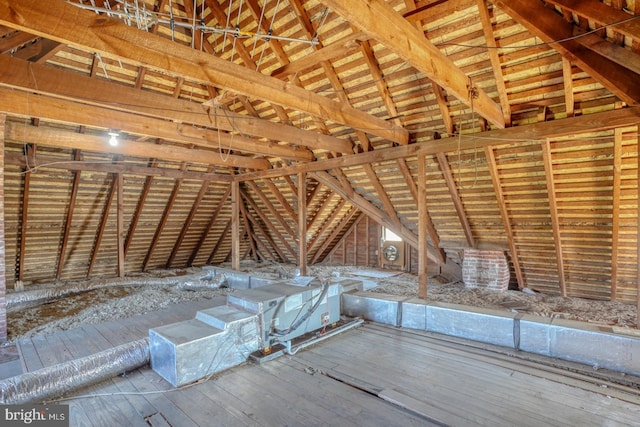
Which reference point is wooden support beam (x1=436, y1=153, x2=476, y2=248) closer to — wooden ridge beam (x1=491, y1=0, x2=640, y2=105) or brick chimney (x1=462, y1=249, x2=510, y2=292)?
brick chimney (x1=462, y1=249, x2=510, y2=292)

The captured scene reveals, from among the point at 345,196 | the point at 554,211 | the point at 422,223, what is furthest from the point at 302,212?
the point at 554,211

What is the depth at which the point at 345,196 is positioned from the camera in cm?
696

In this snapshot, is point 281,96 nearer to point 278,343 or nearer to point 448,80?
point 448,80

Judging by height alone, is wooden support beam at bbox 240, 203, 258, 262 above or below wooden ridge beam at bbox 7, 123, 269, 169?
below

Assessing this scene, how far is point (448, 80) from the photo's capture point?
2.95m

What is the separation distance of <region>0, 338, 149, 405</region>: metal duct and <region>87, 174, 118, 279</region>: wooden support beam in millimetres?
4952

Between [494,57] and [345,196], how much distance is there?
3887 mm

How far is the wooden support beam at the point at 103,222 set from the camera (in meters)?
6.91

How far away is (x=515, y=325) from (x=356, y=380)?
1843mm

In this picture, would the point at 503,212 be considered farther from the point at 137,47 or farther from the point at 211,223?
the point at 211,223

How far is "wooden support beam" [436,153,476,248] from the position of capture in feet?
17.0

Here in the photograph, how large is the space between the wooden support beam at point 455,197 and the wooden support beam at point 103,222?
6.28 metres

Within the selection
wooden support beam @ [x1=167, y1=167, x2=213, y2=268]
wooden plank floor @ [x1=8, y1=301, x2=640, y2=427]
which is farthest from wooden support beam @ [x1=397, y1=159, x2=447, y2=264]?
wooden support beam @ [x1=167, y1=167, x2=213, y2=268]

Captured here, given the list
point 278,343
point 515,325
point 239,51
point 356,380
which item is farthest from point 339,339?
point 239,51
